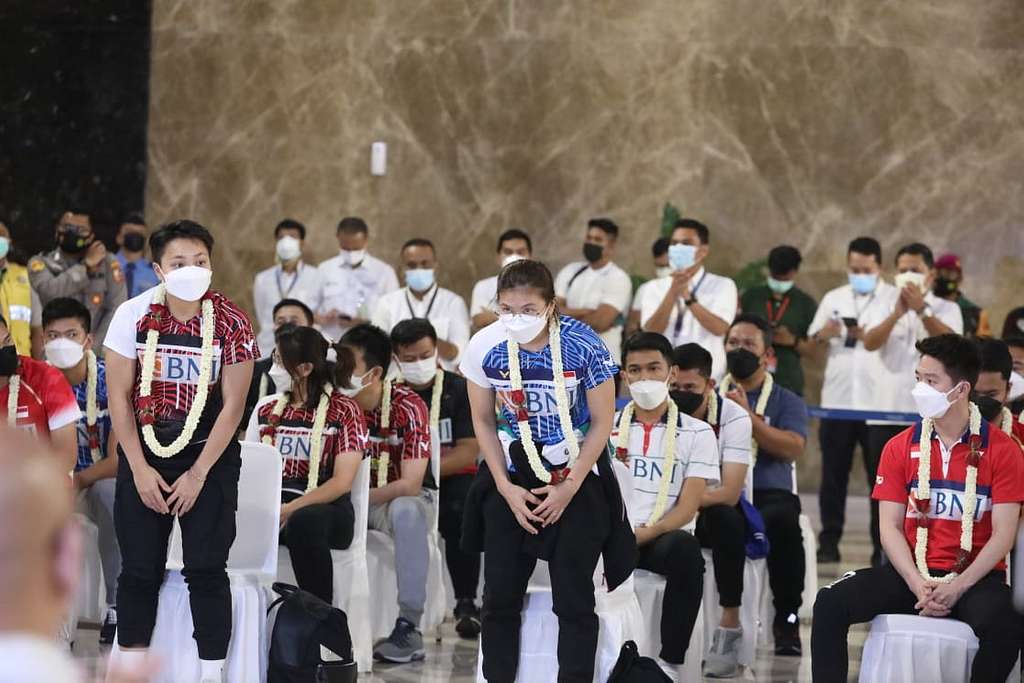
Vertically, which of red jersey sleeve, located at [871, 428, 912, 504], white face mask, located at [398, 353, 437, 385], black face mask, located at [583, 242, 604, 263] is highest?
black face mask, located at [583, 242, 604, 263]

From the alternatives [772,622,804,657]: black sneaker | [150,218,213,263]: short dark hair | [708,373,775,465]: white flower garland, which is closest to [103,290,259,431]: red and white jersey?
[150,218,213,263]: short dark hair

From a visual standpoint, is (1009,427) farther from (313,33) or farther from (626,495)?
(313,33)

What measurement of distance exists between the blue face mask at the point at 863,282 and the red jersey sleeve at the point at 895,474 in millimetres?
3619

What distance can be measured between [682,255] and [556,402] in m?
3.47

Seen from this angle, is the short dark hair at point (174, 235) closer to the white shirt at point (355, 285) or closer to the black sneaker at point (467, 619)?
the black sneaker at point (467, 619)

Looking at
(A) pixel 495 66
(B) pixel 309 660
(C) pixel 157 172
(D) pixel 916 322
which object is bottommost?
(B) pixel 309 660

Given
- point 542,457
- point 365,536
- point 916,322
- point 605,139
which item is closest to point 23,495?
point 542,457

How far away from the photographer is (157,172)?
10539mm

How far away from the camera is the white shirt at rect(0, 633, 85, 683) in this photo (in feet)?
4.76

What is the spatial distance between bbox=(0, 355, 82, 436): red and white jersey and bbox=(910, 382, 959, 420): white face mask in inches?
101

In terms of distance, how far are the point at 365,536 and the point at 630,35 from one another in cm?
575

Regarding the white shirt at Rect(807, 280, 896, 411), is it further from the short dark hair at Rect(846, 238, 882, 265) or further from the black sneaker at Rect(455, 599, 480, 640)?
the black sneaker at Rect(455, 599, 480, 640)

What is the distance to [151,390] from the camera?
4.38 meters

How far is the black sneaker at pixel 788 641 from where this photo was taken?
5.75 m
